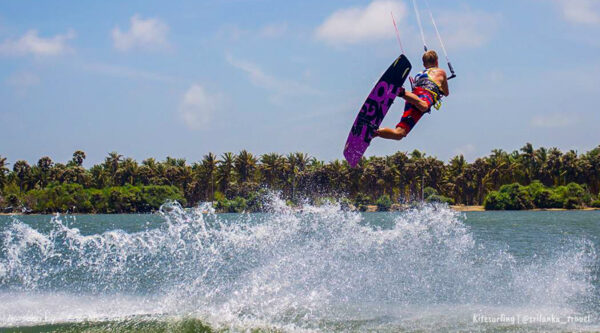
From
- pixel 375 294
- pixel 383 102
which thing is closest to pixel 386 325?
pixel 375 294

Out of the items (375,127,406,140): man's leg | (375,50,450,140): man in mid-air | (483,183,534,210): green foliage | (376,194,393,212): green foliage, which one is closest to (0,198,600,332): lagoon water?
(375,127,406,140): man's leg

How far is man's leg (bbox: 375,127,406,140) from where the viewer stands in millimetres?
8281

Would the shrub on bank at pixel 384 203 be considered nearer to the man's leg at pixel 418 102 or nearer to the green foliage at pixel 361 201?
the green foliage at pixel 361 201

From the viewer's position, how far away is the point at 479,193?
90.2 m

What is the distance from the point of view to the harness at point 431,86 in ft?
27.7

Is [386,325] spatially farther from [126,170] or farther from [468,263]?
[126,170]

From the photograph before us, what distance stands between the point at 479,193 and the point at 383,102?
85875mm

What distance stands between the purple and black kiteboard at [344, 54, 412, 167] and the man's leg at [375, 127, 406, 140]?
6.0 inches

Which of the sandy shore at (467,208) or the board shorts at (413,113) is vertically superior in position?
the board shorts at (413,113)

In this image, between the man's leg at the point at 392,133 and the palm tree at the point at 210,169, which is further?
the palm tree at the point at 210,169

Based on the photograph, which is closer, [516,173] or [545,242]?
[545,242]

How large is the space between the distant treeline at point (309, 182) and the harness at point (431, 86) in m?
73.7

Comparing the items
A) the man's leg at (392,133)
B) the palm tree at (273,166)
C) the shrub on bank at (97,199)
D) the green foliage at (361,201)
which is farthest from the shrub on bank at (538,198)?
the man's leg at (392,133)

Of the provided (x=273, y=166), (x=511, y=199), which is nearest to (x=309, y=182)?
(x=273, y=166)
